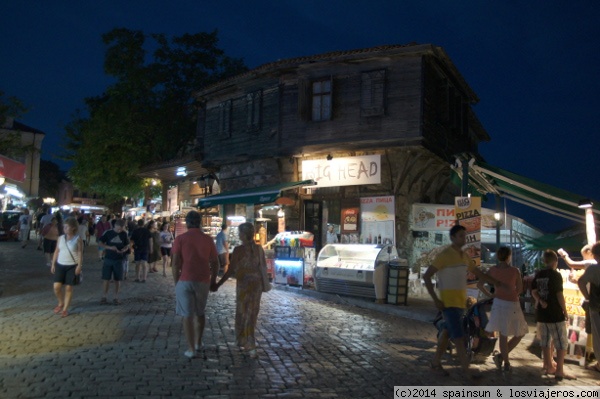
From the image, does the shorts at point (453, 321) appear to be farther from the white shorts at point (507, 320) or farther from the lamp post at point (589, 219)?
the lamp post at point (589, 219)

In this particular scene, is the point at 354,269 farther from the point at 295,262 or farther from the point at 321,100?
the point at 321,100

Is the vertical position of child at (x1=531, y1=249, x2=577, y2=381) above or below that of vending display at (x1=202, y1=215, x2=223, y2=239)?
below

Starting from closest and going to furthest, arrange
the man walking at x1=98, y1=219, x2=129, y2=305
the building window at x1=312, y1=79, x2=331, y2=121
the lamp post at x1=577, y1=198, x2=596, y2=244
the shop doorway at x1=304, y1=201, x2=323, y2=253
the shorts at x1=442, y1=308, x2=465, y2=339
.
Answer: the shorts at x1=442, y1=308, x2=465, y2=339
the lamp post at x1=577, y1=198, x2=596, y2=244
the man walking at x1=98, y1=219, x2=129, y2=305
the building window at x1=312, y1=79, x2=331, y2=121
the shop doorway at x1=304, y1=201, x2=323, y2=253

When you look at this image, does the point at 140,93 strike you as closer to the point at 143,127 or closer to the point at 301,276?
the point at 143,127

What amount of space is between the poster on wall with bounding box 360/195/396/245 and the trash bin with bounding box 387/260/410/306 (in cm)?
486

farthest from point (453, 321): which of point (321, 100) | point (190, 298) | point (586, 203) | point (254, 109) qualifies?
point (254, 109)

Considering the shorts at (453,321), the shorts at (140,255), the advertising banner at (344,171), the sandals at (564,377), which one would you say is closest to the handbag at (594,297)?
the sandals at (564,377)

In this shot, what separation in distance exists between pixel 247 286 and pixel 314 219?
1292 cm

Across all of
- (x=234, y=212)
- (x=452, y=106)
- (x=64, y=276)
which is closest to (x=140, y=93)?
(x=234, y=212)

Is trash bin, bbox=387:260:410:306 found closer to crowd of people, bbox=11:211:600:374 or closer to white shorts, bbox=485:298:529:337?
crowd of people, bbox=11:211:600:374

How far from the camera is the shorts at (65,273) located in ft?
30.7

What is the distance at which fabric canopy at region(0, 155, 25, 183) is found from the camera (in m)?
10.8

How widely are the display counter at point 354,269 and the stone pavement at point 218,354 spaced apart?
97 cm

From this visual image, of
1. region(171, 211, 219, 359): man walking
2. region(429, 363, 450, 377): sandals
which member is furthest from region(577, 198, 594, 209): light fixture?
region(171, 211, 219, 359): man walking
